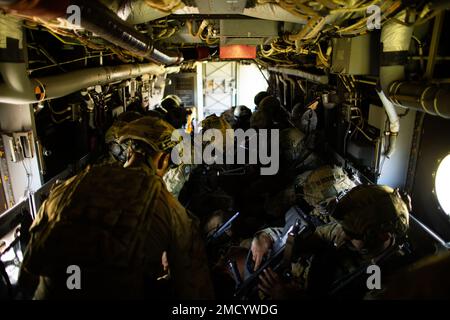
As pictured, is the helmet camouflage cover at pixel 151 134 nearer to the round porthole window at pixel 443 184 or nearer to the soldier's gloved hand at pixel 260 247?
the soldier's gloved hand at pixel 260 247

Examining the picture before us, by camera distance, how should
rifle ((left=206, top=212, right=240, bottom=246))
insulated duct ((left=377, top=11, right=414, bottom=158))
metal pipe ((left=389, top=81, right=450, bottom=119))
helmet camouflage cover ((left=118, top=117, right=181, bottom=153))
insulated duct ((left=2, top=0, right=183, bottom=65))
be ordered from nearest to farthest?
insulated duct ((left=2, top=0, right=183, bottom=65)) < metal pipe ((left=389, top=81, right=450, bottom=119)) < helmet camouflage cover ((left=118, top=117, right=181, bottom=153)) < insulated duct ((left=377, top=11, right=414, bottom=158)) < rifle ((left=206, top=212, right=240, bottom=246))

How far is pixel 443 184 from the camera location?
11.0 feet

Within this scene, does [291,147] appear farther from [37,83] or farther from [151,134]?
[37,83]

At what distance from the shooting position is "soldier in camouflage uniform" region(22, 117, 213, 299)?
196 cm

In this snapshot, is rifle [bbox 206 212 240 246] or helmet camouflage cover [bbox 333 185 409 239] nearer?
helmet camouflage cover [bbox 333 185 409 239]

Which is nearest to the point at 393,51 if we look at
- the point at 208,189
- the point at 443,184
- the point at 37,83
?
the point at 443,184

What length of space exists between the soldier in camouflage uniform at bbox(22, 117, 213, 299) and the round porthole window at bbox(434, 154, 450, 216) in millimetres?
2507

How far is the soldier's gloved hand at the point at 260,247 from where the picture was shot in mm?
3289

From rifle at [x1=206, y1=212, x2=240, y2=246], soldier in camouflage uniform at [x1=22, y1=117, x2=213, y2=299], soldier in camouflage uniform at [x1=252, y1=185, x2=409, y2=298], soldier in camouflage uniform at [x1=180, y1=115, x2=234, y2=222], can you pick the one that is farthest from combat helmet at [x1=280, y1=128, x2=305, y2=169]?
soldier in camouflage uniform at [x1=22, y1=117, x2=213, y2=299]

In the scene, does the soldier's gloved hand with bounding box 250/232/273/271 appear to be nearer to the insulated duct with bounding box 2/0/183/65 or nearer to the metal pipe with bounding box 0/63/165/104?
the insulated duct with bounding box 2/0/183/65

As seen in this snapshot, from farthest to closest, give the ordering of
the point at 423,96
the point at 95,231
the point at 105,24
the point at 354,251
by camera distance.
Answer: the point at 354,251 → the point at 423,96 → the point at 105,24 → the point at 95,231

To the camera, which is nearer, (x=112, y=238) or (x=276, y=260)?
(x=112, y=238)

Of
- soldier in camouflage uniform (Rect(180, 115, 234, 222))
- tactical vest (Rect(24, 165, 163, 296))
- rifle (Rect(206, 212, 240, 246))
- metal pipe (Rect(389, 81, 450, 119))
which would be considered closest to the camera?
tactical vest (Rect(24, 165, 163, 296))

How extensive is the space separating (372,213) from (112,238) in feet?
6.81
